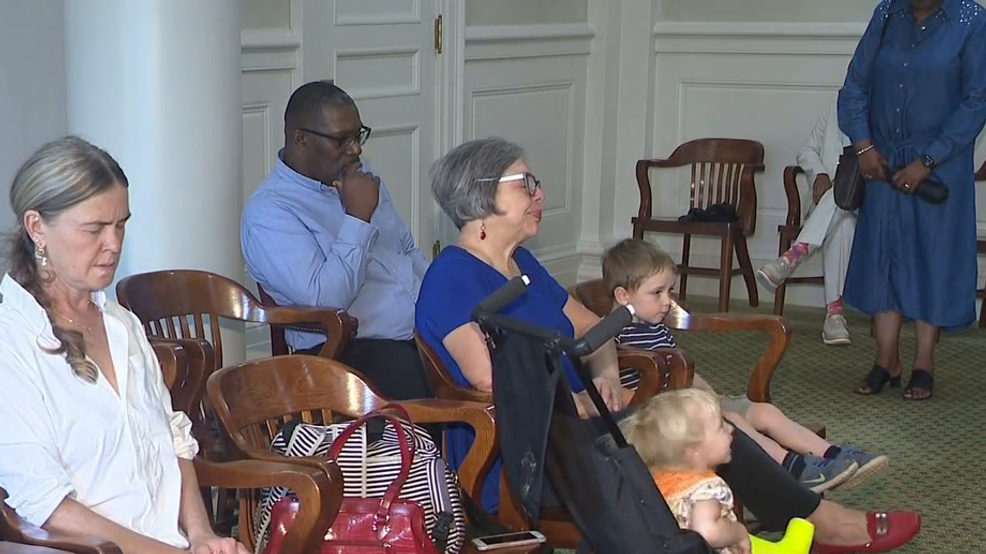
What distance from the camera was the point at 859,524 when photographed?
3.44 metres

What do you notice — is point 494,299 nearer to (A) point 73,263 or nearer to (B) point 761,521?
(A) point 73,263

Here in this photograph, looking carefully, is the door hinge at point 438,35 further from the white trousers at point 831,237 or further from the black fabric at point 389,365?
the black fabric at point 389,365

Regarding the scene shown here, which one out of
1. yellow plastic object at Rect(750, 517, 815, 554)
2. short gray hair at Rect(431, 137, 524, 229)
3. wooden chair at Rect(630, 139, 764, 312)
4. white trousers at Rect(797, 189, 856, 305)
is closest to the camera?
yellow plastic object at Rect(750, 517, 815, 554)

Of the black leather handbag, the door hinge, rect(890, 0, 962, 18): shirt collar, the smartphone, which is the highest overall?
rect(890, 0, 962, 18): shirt collar

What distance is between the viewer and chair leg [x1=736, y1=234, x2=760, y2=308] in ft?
21.7

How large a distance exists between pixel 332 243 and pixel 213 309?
35 cm

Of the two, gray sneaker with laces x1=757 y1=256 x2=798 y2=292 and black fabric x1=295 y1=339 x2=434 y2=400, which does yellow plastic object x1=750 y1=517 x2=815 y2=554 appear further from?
gray sneaker with laces x1=757 y1=256 x2=798 y2=292

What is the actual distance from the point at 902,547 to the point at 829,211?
255 centimetres

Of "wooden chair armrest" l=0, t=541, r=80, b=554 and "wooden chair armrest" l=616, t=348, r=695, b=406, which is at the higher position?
"wooden chair armrest" l=0, t=541, r=80, b=554

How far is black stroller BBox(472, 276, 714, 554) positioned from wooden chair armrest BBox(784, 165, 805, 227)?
162 inches

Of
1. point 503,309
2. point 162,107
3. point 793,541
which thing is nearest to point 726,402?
point 793,541

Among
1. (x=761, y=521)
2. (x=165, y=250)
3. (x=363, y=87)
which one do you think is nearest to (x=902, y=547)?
(x=761, y=521)

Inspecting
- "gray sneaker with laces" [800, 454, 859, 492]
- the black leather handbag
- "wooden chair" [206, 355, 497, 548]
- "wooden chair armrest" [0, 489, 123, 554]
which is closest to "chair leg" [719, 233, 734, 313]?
the black leather handbag

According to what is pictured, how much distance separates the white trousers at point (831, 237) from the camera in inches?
239
